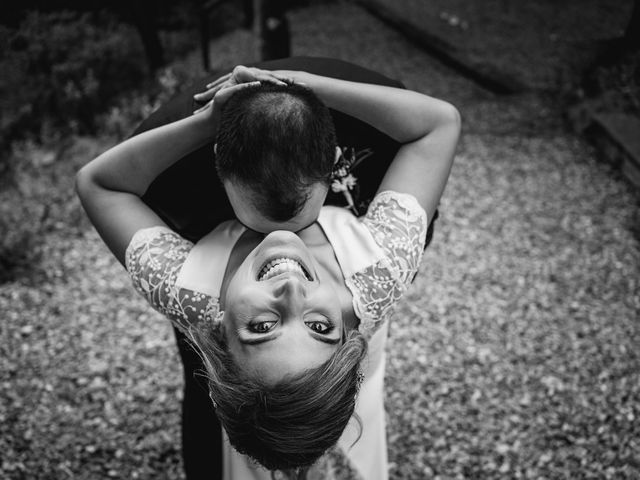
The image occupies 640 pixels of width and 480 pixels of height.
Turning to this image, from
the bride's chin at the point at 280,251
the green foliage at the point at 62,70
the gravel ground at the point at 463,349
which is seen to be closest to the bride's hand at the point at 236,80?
the bride's chin at the point at 280,251

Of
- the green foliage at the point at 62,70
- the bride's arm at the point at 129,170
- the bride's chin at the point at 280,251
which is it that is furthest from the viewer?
the green foliage at the point at 62,70

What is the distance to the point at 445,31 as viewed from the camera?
23.3ft

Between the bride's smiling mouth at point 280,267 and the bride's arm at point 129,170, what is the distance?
44 cm

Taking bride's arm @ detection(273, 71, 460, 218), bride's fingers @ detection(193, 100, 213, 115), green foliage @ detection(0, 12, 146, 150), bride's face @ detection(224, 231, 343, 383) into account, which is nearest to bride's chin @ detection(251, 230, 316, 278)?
bride's face @ detection(224, 231, 343, 383)

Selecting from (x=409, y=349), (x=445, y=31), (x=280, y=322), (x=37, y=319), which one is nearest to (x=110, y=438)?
(x=37, y=319)

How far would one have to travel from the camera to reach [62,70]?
5.89 m

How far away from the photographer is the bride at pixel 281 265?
1235mm

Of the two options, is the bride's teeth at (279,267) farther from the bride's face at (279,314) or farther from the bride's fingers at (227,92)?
the bride's fingers at (227,92)

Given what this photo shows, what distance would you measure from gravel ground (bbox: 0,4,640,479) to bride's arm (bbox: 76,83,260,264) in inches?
62.5

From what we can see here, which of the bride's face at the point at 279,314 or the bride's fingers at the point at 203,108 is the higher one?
the bride's fingers at the point at 203,108

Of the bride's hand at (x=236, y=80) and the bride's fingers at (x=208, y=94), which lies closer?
the bride's hand at (x=236, y=80)

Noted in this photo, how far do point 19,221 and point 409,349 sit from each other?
123 inches

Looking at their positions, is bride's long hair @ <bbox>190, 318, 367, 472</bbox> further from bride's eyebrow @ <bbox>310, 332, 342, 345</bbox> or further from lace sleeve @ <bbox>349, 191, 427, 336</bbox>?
lace sleeve @ <bbox>349, 191, 427, 336</bbox>

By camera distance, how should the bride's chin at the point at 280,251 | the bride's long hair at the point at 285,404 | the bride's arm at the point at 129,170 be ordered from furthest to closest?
the bride's arm at the point at 129,170, the bride's chin at the point at 280,251, the bride's long hair at the point at 285,404
